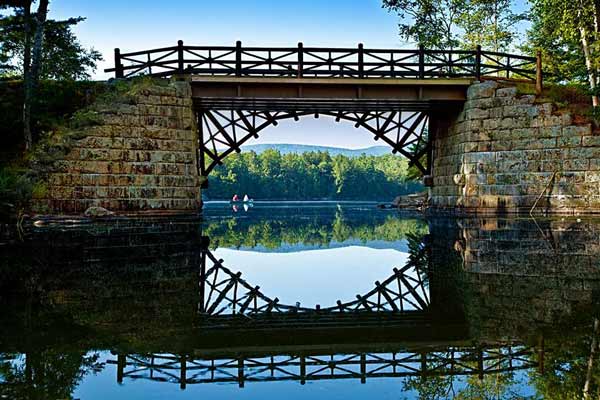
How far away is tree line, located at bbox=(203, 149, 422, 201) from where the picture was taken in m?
122

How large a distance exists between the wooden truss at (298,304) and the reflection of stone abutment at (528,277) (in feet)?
2.36

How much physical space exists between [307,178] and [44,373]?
5065 inches

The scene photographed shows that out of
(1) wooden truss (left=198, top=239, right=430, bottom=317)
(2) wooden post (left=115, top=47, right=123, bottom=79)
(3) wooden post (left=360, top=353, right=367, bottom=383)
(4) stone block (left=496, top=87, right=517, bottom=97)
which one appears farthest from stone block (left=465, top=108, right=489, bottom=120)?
(3) wooden post (left=360, top=353, right=367, bottom=383)

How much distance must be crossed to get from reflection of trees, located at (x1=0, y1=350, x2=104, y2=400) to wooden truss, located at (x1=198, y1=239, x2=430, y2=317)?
2087 millimetres

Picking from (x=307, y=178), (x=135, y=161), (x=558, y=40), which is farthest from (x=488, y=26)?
(x=307, y=178)

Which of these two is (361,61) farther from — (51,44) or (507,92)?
(51,44)

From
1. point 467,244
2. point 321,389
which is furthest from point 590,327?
point 467,244

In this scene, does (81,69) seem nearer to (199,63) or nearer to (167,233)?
(199,63)

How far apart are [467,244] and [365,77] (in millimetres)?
13447

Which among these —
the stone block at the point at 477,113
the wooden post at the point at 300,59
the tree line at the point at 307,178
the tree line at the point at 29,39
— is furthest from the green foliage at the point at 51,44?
the tree line at the point at 307,178

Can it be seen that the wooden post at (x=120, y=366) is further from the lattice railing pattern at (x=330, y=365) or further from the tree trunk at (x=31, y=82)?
the tree trunk at (x=31, y=82)

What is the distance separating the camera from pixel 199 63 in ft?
75.3

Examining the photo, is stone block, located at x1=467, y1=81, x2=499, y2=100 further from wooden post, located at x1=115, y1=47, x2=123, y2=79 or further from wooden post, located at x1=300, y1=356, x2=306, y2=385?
wooden post, located at x1=300, y1=356, x2=306, y2=385

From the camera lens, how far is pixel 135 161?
2153cm
